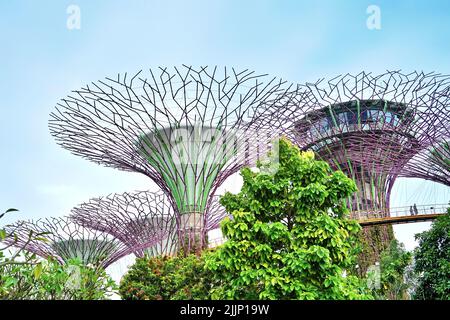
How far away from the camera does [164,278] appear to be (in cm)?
2209

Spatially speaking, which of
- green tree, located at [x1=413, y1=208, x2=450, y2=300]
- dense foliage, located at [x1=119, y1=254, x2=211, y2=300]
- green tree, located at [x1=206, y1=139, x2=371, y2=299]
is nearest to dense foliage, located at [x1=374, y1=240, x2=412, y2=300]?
green tree, located at [x1=413, y1=208, x2=450, y2=300]

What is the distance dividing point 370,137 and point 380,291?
526 inches

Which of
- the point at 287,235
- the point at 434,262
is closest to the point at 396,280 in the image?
the point at 434,262

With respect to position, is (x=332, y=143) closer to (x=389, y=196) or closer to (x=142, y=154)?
(x=389, y=196)

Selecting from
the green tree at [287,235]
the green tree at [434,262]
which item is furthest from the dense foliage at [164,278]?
the green tree at [287,235]

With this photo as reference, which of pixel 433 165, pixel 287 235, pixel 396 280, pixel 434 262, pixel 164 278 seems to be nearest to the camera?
pixel 287 235

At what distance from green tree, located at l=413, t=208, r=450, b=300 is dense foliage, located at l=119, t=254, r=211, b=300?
725 centimetres

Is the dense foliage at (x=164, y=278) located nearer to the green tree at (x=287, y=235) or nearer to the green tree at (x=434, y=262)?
the green tree at (x=434, y=262)

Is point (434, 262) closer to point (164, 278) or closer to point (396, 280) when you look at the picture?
point (396, 280)

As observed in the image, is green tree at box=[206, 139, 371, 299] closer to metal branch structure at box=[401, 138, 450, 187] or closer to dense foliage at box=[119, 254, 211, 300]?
dense foliage at box=[119, 254, 211, 300]

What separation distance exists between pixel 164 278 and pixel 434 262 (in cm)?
1097

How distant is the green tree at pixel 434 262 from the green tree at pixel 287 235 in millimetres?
6700
